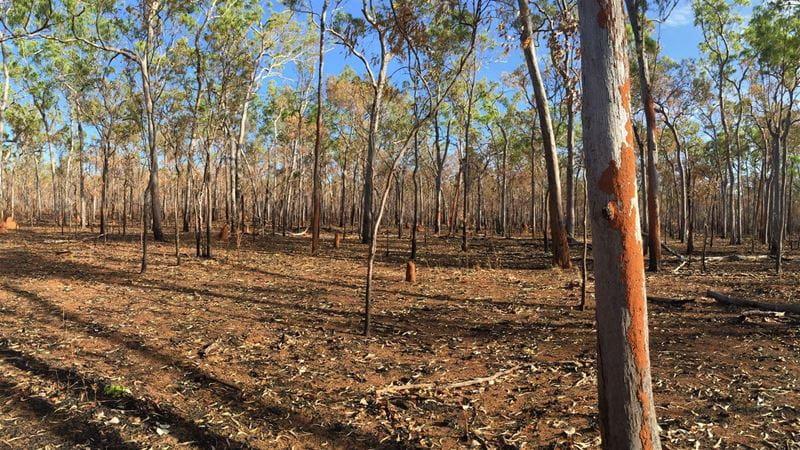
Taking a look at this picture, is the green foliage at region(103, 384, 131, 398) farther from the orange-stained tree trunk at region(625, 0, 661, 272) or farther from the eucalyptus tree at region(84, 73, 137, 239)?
the eucalyptus tree at region(84, 73, 137, 239)

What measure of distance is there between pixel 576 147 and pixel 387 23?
23.9m

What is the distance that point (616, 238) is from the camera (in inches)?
89.6

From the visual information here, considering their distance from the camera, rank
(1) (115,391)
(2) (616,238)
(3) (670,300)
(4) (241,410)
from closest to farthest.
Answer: (2) (616,238) → (4) (241,410) → (1) (115,391) → (3) (670,300)

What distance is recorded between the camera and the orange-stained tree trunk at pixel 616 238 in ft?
7.45

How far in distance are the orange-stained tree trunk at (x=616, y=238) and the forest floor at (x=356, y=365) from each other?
1045mm

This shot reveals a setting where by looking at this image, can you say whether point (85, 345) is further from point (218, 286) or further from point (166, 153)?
point (166, 153)

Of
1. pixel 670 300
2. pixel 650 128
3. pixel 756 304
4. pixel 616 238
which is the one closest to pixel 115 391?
pixel 616 238

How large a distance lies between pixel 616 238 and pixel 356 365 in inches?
132

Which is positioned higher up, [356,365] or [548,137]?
[548,137]

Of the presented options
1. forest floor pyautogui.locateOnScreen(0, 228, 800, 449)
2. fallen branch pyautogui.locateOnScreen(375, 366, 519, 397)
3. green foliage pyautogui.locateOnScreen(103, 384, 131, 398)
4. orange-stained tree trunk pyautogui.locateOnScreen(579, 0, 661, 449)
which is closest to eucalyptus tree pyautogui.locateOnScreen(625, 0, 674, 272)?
forest floor pyautogui.locateOnScreen(0, 228, 800, 449)

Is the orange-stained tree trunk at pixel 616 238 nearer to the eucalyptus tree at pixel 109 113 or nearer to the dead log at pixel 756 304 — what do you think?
the dead log at pixel 756 304

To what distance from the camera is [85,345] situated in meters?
5.46

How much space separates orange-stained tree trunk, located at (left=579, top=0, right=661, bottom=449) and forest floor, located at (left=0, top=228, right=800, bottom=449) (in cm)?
104

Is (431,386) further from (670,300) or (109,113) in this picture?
(109,113)
